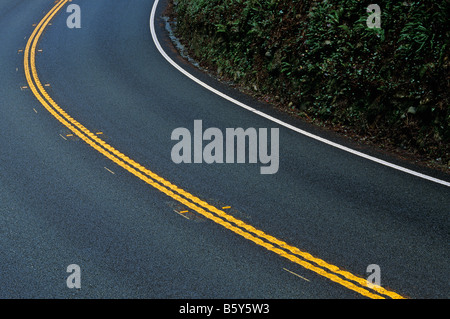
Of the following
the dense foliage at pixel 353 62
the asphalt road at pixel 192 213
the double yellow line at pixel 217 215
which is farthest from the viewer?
the dense foliage at pixel 353 62

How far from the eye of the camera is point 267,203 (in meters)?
8.45

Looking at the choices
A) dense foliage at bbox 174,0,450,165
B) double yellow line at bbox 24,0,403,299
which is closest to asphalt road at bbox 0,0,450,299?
double yellow line at bbox 24,0,403,299

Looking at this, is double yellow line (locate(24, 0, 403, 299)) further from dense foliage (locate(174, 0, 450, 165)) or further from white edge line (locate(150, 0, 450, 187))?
dense foliage (locate(174, 0, 450, 165))

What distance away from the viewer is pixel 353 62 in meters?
11.5

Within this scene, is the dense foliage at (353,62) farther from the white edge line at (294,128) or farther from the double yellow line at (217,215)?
the double yellow line at (217,215)

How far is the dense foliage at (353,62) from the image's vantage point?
1027cm

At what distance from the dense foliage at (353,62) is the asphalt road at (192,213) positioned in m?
0.87

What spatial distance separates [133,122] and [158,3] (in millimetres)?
11842

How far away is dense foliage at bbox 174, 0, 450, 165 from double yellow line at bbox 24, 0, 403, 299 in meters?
4.45

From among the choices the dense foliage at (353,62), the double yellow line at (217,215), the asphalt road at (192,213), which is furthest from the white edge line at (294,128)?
the double yellow line at (217,215)

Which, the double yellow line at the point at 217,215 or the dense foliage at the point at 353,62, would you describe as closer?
the double yellow line at the point at 217,215

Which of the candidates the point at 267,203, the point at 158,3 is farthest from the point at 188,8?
the point at 267,203

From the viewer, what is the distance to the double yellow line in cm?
659

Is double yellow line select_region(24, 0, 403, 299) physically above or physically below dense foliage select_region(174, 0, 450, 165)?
below
